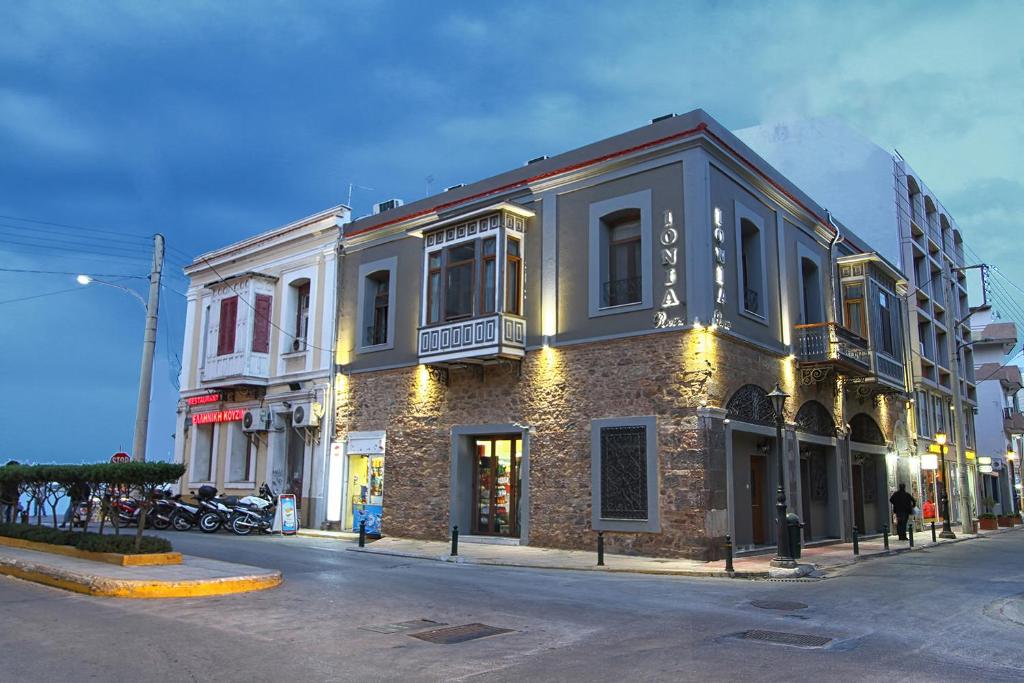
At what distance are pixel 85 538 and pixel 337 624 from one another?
24.6ft

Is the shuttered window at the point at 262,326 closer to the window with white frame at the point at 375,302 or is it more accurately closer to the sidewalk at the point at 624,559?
the window with white frame at the point at 375,302

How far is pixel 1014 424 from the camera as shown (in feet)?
173

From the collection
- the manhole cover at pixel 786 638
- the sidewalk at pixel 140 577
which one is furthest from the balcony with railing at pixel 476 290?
the manhole cover at pixel 786 638

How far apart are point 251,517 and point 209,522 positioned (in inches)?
51.7

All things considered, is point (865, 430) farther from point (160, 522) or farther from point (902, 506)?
point (160, 522)

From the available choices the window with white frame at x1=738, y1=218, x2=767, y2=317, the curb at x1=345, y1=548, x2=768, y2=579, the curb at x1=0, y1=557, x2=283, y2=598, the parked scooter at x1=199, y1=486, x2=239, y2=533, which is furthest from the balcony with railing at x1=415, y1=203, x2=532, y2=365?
the curb at x1=0, y1=557, x2=283, y2=598

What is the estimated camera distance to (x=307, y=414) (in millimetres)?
25719

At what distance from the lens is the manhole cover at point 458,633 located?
27.5 ft

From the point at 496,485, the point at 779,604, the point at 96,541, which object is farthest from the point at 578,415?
the point at 96,541

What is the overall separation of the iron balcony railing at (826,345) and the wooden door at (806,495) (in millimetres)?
3068

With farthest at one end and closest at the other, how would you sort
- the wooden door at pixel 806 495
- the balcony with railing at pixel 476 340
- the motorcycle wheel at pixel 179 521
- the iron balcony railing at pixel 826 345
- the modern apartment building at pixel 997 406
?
the modern apartment building at pixel 997 406, the motorcycle wheel at pixel 179 521, the wooden door at pixel 806 495, the iron balcony railing at pixel 826 345, the balcony with railing at pixel 476 340

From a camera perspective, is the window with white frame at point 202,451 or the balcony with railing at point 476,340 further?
the window with white frame at point 202,451

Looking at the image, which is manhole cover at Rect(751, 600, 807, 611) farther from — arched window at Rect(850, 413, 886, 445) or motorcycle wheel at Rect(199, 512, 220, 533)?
motorcycle wheel at Rect(199, 512, 220, 533)

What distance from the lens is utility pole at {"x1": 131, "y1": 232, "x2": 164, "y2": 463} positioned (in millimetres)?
19094
